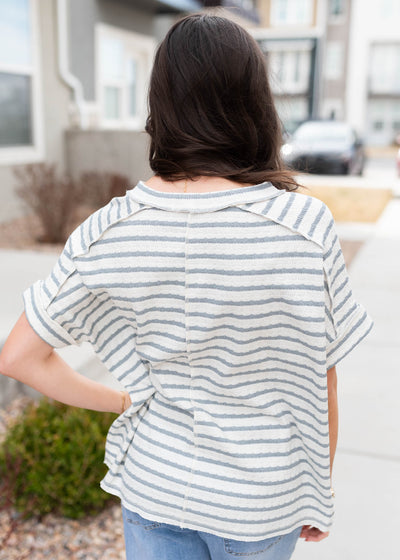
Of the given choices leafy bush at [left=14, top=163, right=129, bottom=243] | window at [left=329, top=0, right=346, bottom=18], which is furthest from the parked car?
window at [left=329, top=0, right=346, bottom=18]

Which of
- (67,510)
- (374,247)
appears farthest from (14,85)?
(67,510)

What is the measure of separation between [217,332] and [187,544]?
0.44m

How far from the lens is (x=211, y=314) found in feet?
3.49

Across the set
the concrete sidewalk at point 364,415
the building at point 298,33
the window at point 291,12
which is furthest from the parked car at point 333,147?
the window at point 291,12

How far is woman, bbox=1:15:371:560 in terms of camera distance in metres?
1.03

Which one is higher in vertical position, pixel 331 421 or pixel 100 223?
pixel 100 223

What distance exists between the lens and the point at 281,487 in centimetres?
114

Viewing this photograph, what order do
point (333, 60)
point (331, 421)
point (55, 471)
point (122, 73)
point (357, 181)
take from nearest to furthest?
point (331, 421)
point (55, 471)
point (122, 73)
point (357, 181)
point (333, 60)

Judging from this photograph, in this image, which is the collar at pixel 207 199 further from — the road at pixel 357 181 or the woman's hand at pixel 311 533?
the road at pixel 357 181

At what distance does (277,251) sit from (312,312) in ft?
0.42

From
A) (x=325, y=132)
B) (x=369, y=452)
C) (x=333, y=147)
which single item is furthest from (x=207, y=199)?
(x=325, y=132)

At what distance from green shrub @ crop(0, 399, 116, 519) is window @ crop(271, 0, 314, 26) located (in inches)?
1543

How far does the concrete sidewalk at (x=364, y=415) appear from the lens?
2477 millimetres

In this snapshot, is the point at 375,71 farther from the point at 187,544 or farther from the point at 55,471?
the point at 187,544
